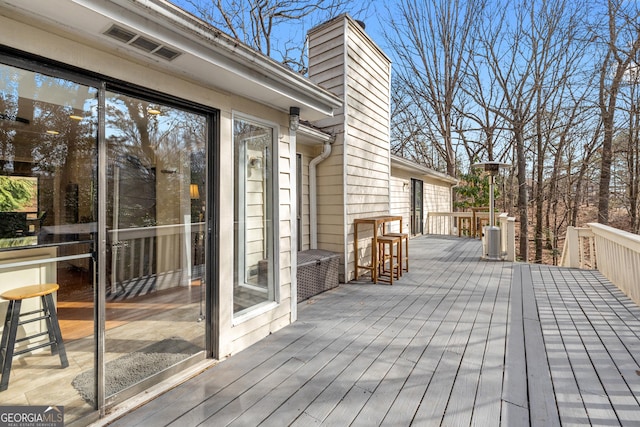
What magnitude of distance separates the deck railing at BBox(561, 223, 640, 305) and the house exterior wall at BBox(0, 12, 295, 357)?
3912 millimetres

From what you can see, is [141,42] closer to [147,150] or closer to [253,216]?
[253,216]

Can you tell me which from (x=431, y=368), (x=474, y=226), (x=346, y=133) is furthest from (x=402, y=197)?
(x=431, y=368)

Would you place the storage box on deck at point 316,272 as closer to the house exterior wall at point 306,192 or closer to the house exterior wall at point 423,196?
the house exterior wall at point 306,192

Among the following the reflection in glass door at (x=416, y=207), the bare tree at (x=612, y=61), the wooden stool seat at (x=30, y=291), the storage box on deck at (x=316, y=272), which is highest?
the bare tree at (x=612, y=61)

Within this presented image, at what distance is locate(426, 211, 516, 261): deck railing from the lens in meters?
6.26

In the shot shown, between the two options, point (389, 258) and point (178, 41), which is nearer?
point (178, 41)

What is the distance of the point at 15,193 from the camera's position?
224cm

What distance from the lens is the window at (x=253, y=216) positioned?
267cm

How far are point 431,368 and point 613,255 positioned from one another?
406 cm

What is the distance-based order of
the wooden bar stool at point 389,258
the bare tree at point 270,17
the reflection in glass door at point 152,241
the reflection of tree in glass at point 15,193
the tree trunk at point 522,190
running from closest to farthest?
the reflection of tree in glass at point 15,193
the reflection in glass door at point 152,241
the wooden bar stool at point 389,258
the bare tree at point 270,17
the tree trunk at point 522,190

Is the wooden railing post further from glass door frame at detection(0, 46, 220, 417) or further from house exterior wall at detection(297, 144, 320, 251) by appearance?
glass door frame at detection(0, 46, 220, 417)

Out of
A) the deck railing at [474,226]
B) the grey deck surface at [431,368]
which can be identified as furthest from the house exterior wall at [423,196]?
the grey deck surface at [431,368]

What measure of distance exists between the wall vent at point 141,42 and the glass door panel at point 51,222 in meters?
0.39

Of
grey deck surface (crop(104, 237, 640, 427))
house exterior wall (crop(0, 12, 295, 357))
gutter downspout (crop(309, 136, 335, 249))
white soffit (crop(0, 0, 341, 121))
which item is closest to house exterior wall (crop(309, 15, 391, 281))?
gutter downspout (crop(309, 136, 335, 249))
